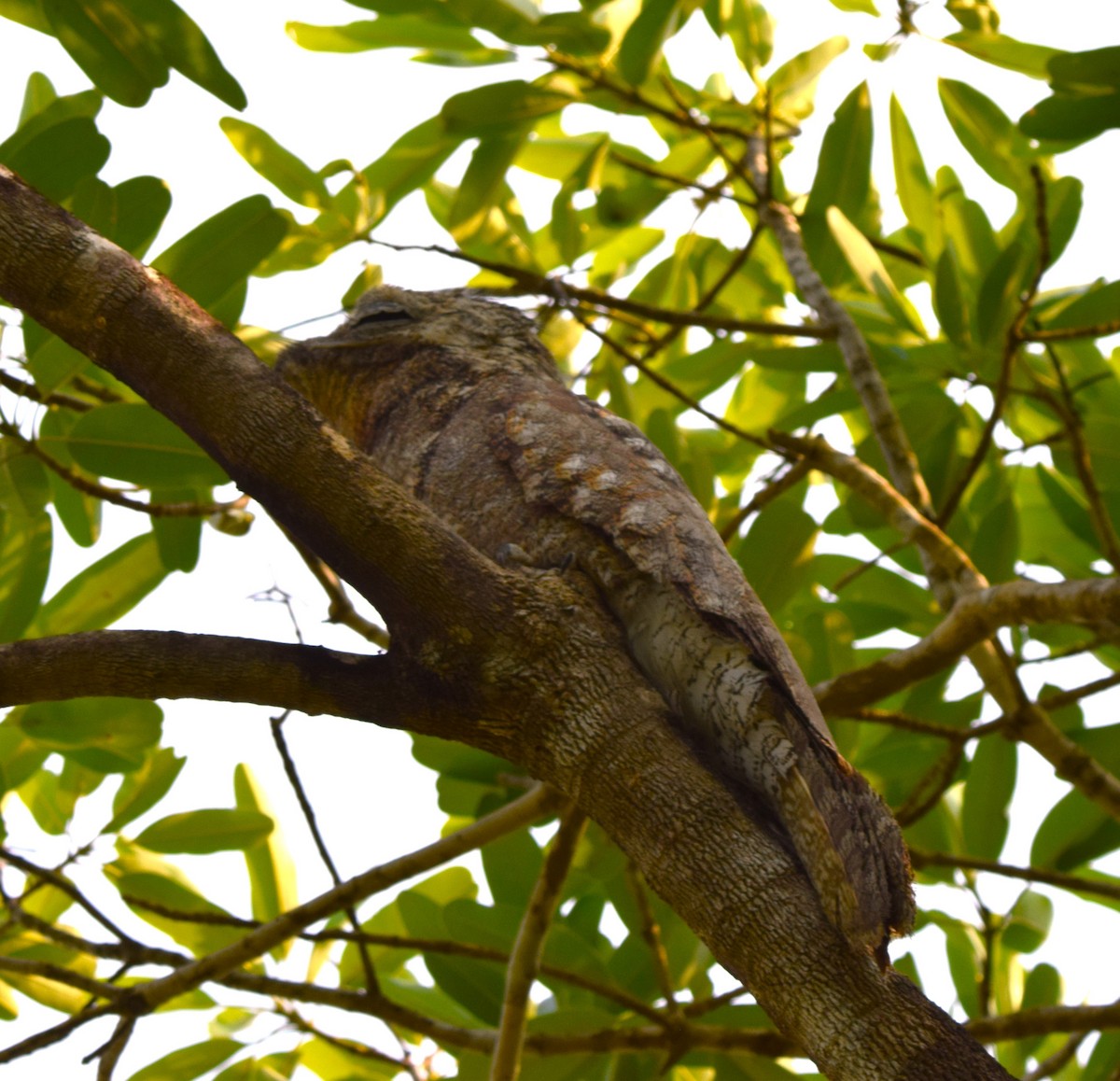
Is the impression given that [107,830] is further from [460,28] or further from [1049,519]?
[1049,519]

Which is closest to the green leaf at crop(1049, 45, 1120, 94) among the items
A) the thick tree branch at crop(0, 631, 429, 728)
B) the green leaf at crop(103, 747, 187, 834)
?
the thick tree branch at crop(0, 631, 429, 728)

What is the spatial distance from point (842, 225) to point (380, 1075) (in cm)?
269

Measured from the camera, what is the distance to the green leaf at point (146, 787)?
2848 millimetres

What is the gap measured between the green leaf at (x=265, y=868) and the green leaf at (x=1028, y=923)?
6.63ft

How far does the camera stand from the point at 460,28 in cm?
294

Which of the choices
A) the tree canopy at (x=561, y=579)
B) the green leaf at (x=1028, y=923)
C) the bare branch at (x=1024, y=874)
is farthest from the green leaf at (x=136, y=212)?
the green leaf at (x=1028, y=923)

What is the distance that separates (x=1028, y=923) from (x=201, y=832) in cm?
222

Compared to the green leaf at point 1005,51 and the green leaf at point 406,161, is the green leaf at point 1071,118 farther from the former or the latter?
the green leaf at point 406,161

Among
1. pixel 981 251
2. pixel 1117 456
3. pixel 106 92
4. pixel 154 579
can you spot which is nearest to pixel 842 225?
pixel 981 251

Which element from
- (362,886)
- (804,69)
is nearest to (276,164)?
(804,69)

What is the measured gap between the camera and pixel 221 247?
226 cm

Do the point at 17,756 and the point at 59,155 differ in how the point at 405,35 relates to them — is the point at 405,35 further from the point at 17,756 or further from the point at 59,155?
the point at 17,756

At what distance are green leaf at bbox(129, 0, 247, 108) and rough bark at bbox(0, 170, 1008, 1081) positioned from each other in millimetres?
886

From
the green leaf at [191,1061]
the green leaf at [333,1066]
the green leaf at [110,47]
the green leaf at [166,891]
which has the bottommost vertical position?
the green leaf at [191,1061]
